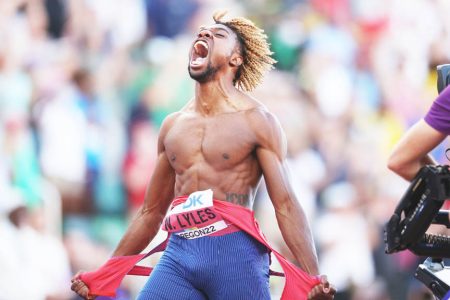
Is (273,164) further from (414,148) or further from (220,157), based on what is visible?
(414,148)

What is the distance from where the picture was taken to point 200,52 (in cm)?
496

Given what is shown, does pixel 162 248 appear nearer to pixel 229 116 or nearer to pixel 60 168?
pixel 229 116

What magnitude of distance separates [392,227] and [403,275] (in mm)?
4904

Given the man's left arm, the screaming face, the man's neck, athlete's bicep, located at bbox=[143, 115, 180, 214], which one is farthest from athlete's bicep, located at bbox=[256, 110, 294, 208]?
athlete's bicep, located at bbox=[143, 115, 180, 214]

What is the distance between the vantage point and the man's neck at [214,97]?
4.89 meters

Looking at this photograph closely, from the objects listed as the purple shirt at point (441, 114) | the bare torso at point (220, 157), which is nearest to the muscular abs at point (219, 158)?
the bare torso at point (220, 157)

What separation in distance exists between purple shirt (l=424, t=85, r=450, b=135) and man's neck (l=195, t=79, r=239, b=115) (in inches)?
54.7

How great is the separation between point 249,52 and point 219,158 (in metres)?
0.74

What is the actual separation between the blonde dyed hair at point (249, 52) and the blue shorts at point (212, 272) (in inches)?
38.7

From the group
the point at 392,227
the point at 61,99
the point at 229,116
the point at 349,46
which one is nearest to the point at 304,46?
the point at 349,46

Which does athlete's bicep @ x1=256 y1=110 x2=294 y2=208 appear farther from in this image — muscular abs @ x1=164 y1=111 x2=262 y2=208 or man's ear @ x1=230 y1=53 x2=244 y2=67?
man's ear @ x1=230 y1=53 x2=244 y2=67

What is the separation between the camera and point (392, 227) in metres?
3.84

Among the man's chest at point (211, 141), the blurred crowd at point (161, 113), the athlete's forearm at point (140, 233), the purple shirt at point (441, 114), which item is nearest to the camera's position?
the purple shirt at point (441, 114)

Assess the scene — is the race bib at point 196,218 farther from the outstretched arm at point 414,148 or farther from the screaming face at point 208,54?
the outstretched arm at point 414,148
